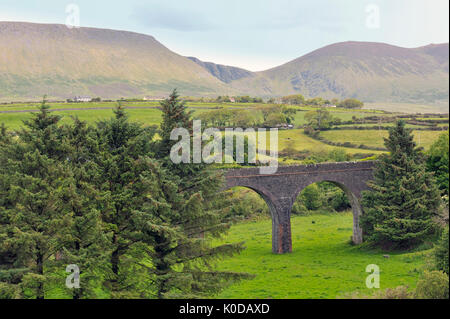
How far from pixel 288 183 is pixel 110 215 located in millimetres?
22338

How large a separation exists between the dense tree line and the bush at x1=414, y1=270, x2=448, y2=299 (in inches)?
343

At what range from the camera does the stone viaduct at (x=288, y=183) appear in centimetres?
4028

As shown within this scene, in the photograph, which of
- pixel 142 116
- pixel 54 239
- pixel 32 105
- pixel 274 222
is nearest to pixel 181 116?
pixel 54 239

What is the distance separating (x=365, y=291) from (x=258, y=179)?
14.9 m

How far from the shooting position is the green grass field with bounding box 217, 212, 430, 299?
29953mm

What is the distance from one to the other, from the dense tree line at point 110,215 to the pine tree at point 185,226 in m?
0.05

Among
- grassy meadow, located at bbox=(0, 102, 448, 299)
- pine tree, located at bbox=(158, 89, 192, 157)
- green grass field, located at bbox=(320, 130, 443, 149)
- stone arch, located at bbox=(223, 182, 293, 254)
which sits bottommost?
grassy meadow, located at bbox=(0, 102, 448, 299)

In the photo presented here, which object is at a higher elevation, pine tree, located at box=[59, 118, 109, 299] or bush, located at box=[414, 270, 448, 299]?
pine tree, located at box=[59, 118, 109, 299]

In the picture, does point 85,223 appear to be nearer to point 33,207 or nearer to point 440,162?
point 33,207

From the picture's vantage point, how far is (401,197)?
127 ft

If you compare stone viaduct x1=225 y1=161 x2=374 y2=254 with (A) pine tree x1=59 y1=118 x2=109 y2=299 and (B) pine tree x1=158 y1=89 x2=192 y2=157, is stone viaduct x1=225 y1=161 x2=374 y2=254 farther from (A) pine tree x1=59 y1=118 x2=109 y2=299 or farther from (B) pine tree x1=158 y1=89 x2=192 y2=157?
(A) pine tree x1=59 y1=118 x2=109 y2=299

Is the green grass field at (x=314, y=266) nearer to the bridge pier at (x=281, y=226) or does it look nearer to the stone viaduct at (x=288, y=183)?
the bridge pier at (x=281, y=226)

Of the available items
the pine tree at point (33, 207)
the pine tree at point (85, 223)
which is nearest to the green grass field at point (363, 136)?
the pine tree at point (85, 223)

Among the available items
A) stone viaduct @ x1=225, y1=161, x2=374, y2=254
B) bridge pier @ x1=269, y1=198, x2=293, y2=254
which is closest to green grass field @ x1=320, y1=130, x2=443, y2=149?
stone viaduct @ x1=225, y1=161, x2=374, y2=254
